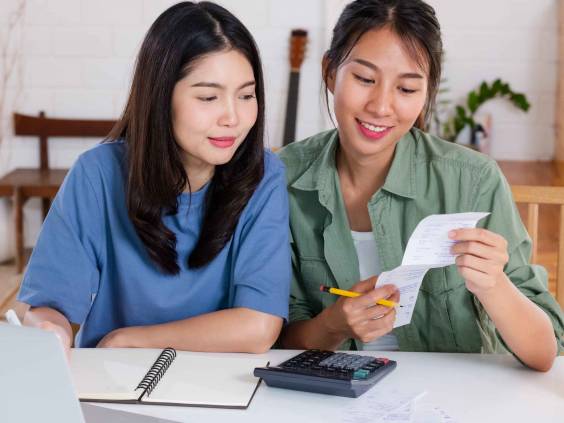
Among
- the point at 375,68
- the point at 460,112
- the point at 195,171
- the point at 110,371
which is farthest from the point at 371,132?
the point at 460,112

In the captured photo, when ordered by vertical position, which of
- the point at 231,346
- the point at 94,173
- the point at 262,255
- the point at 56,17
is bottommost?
the point at 231,346

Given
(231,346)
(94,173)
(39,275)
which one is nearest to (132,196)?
Result: (94,173)

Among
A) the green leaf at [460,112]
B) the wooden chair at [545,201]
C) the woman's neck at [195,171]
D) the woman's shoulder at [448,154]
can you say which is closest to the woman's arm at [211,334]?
the woman's neck at [195,171]

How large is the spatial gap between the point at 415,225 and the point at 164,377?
67 centimetres

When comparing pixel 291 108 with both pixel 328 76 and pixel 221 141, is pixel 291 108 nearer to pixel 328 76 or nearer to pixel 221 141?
pixel 328 76

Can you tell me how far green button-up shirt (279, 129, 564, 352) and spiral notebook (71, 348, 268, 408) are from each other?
41cm

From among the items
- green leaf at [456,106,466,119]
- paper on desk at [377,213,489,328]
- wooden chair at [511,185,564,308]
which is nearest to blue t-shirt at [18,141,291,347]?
paper on desk at [377,213,489,328]

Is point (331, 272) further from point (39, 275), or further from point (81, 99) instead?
point (81, 99)

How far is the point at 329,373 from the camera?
55.7 inches

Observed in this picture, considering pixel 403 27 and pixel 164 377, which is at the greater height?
pixel 403 27

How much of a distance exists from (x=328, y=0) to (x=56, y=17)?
123 cm

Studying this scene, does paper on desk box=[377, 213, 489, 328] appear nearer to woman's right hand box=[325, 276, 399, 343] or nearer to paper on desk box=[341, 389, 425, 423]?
woman's right hand box=[325, 276, 399, 343]

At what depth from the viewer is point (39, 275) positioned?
173cm

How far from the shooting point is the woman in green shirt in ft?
5.84
